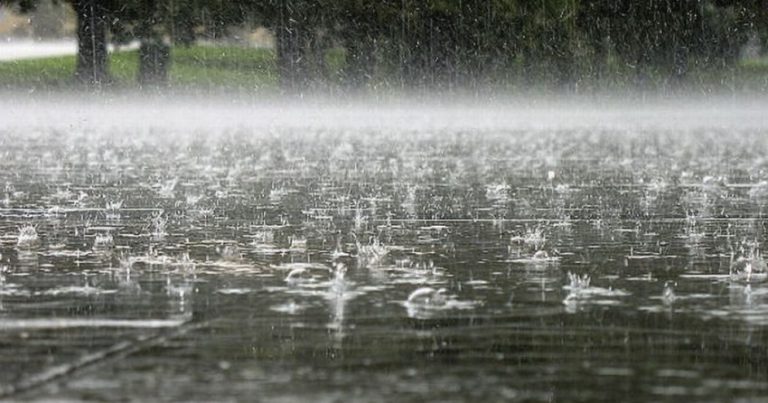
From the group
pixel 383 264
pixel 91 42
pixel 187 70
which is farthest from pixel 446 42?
pixel 383 264

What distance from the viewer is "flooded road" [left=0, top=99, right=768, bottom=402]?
5570mm

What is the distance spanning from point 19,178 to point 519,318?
11.5 m

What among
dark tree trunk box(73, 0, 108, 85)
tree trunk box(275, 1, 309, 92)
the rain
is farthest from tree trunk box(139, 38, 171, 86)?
the rain

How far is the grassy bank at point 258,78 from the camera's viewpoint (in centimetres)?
5206

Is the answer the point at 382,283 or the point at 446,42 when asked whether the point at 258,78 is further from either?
the point at 382,283

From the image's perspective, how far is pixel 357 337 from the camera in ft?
21.0

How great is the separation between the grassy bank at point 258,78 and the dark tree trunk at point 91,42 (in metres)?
0.59

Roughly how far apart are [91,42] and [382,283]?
44.0m

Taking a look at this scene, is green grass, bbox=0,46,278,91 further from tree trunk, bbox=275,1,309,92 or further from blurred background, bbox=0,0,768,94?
tree trunk, bbox=275,1,309,92

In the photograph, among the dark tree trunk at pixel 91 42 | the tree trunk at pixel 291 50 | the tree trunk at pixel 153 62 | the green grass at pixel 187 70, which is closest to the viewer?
the dark tree trunk at pixel 91 42

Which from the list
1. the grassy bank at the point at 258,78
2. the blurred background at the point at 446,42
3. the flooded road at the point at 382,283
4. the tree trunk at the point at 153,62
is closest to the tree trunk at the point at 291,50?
the blurred background at the point at 446,42

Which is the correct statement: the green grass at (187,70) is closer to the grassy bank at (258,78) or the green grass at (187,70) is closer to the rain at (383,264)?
the grassy bank at (258,78)

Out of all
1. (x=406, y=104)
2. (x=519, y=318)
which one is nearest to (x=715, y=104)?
(x=406, y=104)

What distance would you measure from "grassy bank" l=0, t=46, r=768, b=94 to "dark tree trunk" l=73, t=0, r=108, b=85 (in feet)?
1.93
